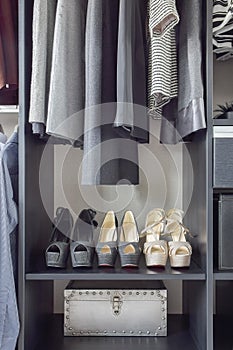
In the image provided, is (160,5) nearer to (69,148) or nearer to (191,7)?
(191,7)

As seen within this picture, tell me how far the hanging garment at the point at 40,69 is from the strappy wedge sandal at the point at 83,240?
40 centimetres

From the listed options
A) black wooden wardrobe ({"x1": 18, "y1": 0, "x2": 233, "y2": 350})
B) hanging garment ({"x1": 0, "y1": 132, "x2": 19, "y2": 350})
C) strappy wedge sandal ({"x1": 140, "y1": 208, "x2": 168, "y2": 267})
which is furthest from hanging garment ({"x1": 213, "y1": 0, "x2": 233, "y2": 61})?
hanging garment ({"x1": 0, "y1": 132, "x2": 19, "y2": 350})

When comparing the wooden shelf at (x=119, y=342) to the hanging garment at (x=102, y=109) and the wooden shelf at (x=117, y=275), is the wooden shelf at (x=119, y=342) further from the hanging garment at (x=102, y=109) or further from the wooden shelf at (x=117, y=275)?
the hanging garment at (x=102, y=109)

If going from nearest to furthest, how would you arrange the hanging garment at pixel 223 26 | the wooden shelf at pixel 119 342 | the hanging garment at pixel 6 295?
the hanging garment at pixel 6 295, the hanging garment at pixel 223 26, the wooden shelf at pixel 119 342

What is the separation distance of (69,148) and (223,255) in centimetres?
85

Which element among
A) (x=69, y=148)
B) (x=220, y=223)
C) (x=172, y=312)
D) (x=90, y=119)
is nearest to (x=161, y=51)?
(x=90, y=119)

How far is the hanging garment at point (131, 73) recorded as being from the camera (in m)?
1.34

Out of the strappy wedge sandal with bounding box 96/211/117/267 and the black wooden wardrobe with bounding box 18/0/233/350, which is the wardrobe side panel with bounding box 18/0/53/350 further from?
the strappy wedge sandal with bounding box 96/211/117/267

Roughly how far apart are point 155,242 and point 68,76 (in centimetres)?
61

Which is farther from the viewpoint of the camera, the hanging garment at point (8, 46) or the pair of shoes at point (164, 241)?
the hanging garment at point (8, 46)

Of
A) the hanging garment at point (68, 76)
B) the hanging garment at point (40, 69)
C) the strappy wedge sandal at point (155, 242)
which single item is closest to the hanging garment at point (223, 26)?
the hanging garment at point (68, 76)

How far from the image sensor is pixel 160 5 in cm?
132

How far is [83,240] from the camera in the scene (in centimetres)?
160

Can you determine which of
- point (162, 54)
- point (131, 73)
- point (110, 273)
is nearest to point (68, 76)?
point (131, 73)
